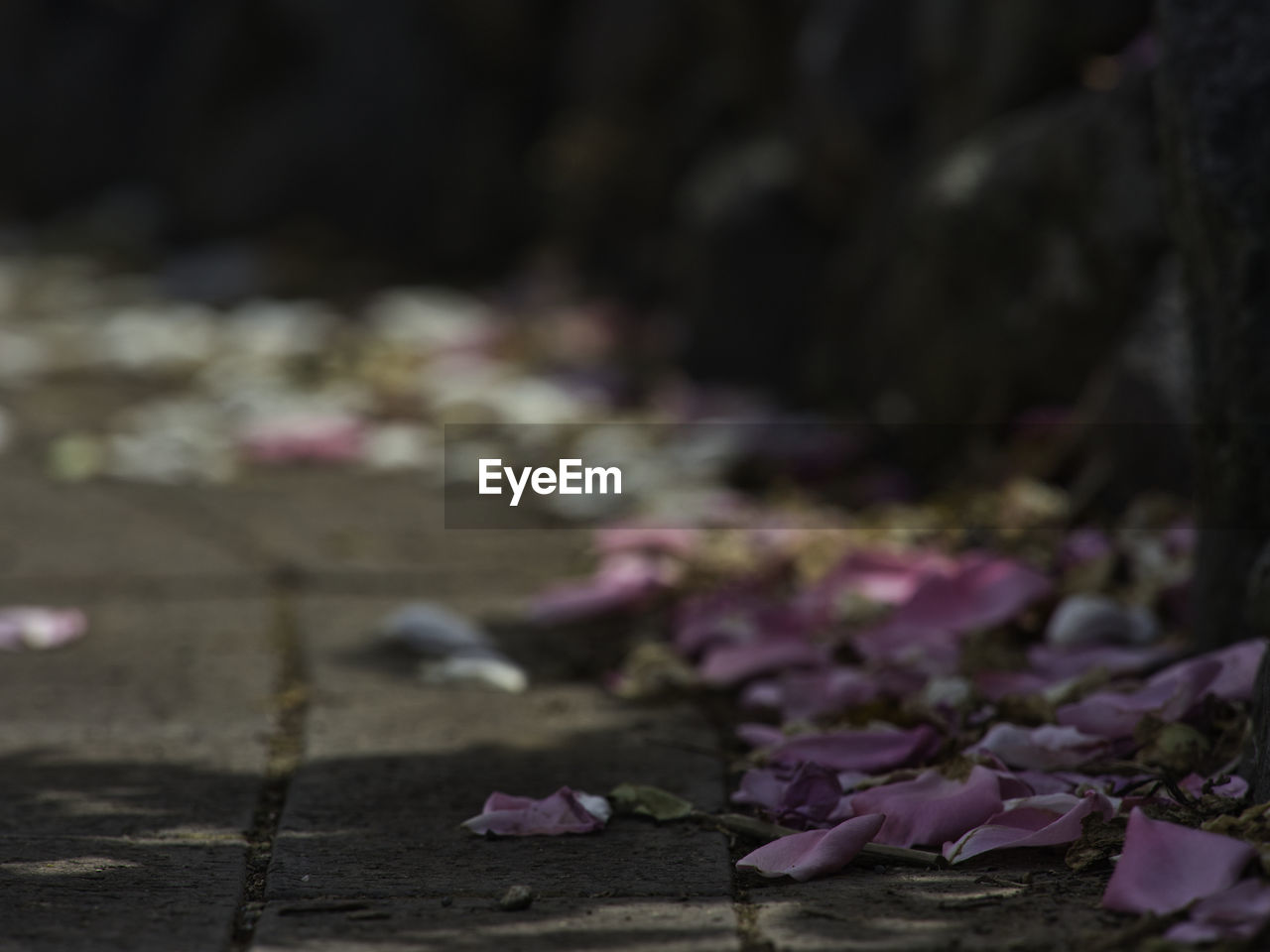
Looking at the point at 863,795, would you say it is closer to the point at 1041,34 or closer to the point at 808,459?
the point at 808,459

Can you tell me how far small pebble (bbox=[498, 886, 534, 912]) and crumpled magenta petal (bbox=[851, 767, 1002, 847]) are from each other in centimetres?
43

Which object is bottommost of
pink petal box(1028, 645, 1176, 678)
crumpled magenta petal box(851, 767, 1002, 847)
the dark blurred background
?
crumpled magenta petal box(851, 767, 1002, 847)

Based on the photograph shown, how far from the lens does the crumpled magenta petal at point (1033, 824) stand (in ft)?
6.02

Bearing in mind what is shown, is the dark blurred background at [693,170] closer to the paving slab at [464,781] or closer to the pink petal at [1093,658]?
the pink petal at [1093,658]

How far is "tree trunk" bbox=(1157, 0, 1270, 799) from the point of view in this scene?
225 centimetres

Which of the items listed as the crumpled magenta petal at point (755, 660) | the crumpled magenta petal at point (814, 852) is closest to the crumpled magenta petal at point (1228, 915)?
the crumpled magenta petal at point (814, 852)

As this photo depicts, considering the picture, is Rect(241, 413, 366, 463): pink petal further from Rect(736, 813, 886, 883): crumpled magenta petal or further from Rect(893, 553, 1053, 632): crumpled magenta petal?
Rect(736, 813, 886, 883): crumpled magenta petal

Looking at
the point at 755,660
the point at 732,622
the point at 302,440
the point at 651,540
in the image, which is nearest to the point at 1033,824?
the point at 755,660

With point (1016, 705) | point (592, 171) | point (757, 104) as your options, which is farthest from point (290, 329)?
point (1016, 705)

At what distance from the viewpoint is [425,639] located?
9.59ft

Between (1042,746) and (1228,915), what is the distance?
1.86ft

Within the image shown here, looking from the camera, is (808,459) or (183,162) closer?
(808,459)

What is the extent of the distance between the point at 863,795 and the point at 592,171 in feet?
15.4

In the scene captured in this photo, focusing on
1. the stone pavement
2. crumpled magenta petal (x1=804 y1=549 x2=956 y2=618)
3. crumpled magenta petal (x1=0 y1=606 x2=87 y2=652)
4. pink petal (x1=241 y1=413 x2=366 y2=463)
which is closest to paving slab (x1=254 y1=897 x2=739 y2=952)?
the stone pavement
